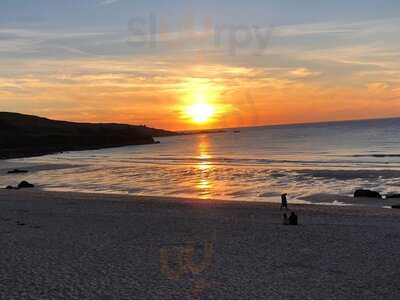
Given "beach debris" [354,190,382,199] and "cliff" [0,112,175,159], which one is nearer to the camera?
"beach debris" [354,190,382,199]

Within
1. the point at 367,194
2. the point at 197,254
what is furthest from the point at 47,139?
the point at 197,254

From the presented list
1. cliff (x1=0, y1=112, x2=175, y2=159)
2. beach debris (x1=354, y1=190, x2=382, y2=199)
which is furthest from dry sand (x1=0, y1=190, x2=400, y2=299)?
cliff (x1=0, y1=112, x2=175, y2=159)

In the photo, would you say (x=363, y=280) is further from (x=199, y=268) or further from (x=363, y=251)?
(x=199, y=268)

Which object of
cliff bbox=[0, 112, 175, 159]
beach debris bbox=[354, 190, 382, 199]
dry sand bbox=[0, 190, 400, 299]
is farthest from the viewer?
cliff bbox=[0, 112, 175, 159]

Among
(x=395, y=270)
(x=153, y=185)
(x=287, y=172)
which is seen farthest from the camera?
(x=287, y=172)

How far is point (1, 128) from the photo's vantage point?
15512 cm

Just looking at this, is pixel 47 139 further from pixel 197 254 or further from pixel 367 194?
pixel 197 254

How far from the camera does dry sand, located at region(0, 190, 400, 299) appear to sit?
38.3 feet

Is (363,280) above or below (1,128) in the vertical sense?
below

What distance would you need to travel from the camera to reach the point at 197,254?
1514 cm

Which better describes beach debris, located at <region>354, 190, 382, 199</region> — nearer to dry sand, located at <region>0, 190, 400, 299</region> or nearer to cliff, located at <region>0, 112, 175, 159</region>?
dry sand, located at <region>0, 190, 400, 299</region>

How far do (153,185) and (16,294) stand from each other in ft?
100

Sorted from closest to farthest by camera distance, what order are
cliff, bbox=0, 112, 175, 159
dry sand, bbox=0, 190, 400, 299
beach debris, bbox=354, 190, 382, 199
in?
dry sand, bbox=0, 190, 400, 299
beach debris, bbox=354, 190, 382, 199
cliff, bbox=0, 112, 175, 159

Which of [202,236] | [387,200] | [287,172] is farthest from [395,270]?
[287,172]
